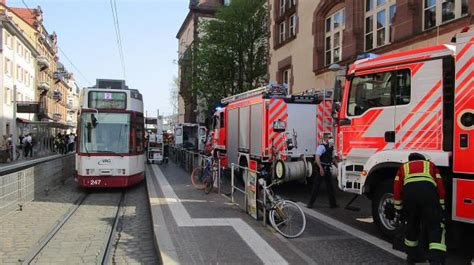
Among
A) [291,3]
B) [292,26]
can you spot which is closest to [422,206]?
[292,26]

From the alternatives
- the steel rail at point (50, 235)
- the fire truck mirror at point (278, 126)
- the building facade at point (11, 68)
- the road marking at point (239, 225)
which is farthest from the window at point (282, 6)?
the building facade at point (11, 68)

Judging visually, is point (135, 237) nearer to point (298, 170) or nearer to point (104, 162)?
point (298, 170)

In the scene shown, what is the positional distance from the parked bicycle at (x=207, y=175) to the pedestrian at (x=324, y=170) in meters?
3.10

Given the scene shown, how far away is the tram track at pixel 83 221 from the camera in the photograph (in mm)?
7512

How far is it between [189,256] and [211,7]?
60586 mm

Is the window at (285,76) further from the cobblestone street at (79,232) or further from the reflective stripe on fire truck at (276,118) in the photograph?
the cobblestone street at (79,232)

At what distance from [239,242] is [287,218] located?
45.1 inches

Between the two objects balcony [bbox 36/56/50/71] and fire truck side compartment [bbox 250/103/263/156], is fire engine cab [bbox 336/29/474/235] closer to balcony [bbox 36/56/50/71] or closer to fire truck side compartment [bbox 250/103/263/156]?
fire truck side compartment [bbox 250/103/263/156]

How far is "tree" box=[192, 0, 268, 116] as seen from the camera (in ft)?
114

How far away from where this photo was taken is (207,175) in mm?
14039

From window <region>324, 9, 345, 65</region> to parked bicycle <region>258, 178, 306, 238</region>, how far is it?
13.7m

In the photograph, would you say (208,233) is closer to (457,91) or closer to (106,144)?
(457,91)

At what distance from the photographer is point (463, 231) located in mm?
7363

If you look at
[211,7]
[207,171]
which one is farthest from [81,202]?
[211,7]
